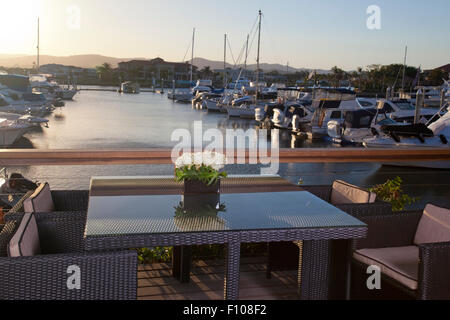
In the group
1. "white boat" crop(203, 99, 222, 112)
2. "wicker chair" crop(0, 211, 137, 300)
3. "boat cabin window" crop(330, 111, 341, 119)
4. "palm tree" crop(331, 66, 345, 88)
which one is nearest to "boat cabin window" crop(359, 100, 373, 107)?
"boat cabin window" crop(330, 111, 341, 119)

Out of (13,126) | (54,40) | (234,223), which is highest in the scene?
(54,40)

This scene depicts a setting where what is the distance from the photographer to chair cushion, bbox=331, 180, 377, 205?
110 inches

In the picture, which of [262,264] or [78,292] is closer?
[78,292]

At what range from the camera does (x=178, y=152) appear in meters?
3.21

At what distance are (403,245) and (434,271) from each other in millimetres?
567

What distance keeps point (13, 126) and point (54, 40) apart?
2695cm

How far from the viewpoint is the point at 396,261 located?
2332mm

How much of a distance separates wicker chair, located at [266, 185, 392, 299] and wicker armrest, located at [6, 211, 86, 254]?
3.38 ft

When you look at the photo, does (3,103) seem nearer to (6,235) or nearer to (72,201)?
(72,201)

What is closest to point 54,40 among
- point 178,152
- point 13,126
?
point 13,126

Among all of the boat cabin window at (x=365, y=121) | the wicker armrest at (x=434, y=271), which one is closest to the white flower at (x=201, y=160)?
the wicker armrest at (x=434, y=271)

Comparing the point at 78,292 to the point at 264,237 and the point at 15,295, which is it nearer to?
the point at 15,295
